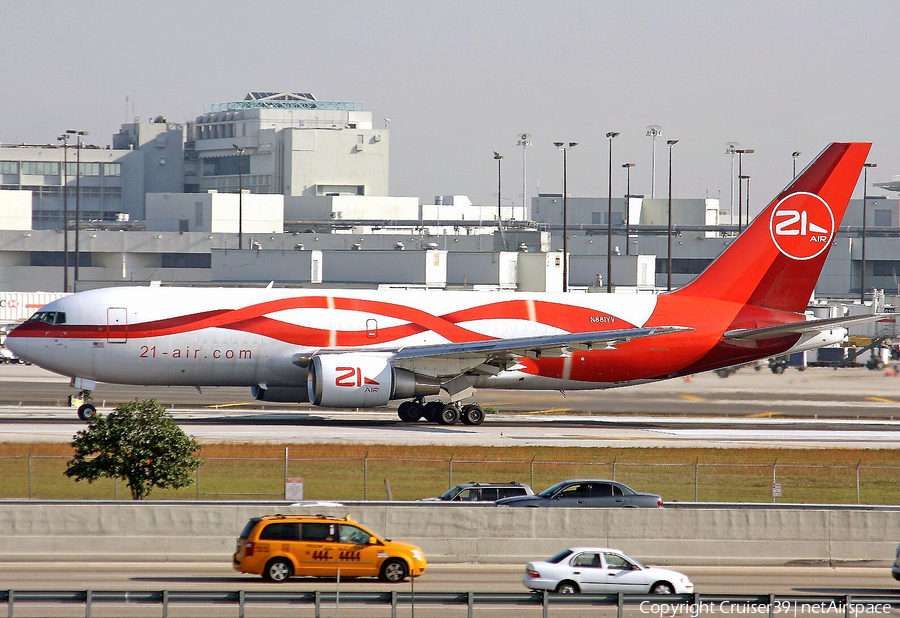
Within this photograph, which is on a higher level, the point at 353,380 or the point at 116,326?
the point at 116,326

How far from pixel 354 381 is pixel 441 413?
4.77 meters

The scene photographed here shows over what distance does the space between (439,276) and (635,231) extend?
144 feet

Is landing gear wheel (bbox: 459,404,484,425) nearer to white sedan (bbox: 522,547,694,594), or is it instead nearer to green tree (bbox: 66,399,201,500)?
green tree (bbox: 66,399,201,500)

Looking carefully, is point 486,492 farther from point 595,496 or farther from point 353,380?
point 353,380

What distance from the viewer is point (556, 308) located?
4912 centimetres

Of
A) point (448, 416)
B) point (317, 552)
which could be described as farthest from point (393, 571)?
point (448, 416)

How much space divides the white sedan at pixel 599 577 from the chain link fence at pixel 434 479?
9999 millimetres

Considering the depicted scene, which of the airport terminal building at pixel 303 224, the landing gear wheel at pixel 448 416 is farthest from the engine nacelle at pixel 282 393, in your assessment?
the airport terminal building at pixel 303 224

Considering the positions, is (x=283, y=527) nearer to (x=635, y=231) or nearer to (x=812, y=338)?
(x=812, y=338)

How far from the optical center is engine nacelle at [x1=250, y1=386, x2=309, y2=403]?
4609cm

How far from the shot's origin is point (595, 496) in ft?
94.6

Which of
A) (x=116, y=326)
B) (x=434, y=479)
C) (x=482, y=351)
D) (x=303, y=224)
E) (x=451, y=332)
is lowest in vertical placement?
(x=434, y=479)

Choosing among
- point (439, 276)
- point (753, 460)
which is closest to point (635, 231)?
point (439, 276)

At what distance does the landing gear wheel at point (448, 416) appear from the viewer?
4659 cm
